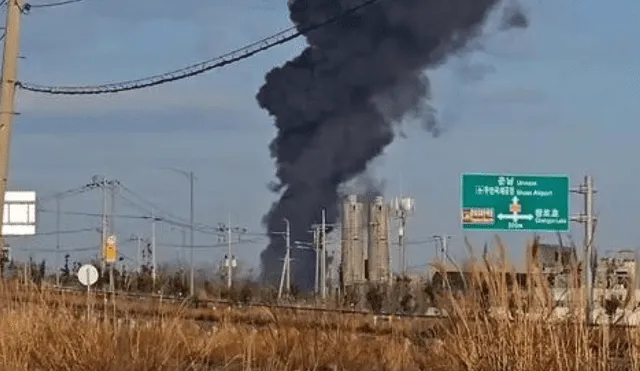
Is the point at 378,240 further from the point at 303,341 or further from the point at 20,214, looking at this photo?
the point at 303,341

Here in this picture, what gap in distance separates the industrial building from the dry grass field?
66.7m

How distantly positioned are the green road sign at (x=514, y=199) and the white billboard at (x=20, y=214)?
1859 centimetres

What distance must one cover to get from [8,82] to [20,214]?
7.33 metres

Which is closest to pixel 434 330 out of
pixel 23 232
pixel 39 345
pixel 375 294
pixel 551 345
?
pixel 551 345

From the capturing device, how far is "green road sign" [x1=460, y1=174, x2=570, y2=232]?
48.9 meters

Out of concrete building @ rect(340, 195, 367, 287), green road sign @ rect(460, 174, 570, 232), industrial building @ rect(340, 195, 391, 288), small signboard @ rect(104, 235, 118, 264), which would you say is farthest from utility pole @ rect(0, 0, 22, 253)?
industrial building @ rect(340, 195, 391, 288)

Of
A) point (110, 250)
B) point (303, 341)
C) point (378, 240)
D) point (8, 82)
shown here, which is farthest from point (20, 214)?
point (378, 240)

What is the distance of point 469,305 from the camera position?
11.3m

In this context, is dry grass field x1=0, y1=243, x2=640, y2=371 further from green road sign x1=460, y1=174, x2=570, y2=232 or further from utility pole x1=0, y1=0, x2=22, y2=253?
green road sign x1=460, y1=174, x2=570, y2=232

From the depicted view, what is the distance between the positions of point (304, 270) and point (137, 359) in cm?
8161

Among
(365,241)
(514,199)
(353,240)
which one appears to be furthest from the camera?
(365,241)

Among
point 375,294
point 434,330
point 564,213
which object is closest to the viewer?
point 434,330

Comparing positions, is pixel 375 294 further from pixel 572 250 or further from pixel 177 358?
pixel 572 250

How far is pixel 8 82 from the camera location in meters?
28.1
